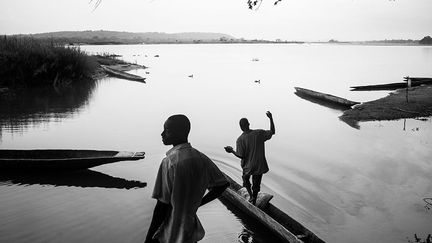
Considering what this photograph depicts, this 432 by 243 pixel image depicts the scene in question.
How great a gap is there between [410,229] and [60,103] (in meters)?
22.2

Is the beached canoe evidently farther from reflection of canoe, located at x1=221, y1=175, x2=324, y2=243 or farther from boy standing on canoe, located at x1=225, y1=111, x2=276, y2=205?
boy standing on canoe, located at x1=225, y1=111, x2=276, y2=205

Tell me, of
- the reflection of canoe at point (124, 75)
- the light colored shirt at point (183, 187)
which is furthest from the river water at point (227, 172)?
the reflection of canoe at point (124, 75)

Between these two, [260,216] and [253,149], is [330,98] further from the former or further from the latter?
[253,149]

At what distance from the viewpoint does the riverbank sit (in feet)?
61.0

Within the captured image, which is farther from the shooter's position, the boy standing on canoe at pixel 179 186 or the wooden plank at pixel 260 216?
the wooden plank at pixel 260 216

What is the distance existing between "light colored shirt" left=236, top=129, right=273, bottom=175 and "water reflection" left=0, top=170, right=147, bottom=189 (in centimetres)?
418

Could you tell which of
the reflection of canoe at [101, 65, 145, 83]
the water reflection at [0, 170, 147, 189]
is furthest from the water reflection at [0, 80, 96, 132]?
the water reflection at [0, 170, 147, 189]

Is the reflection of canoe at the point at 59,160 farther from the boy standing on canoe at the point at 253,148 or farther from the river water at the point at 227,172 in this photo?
the boy standing on canoe at the point at 253,148

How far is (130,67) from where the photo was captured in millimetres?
49344

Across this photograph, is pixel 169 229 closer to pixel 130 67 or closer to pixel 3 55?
pixel 3 55

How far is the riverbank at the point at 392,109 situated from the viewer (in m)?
18.6

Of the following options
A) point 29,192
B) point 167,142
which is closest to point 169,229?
point 167,142

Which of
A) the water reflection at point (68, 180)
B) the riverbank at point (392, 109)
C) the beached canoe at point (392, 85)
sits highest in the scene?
the beached canoe at point (392, 85)

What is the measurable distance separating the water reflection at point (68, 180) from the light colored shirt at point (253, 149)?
4.18 meters
